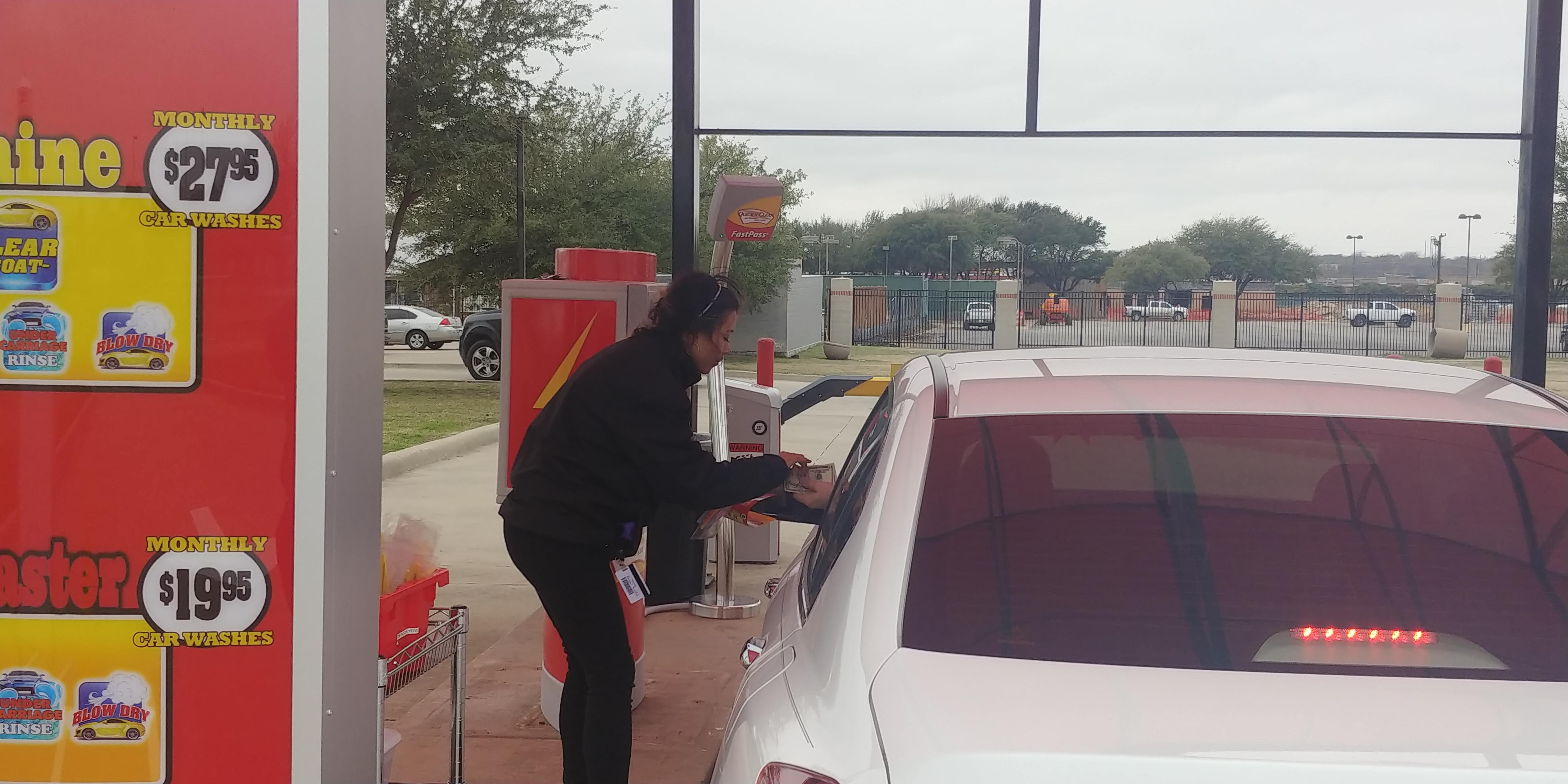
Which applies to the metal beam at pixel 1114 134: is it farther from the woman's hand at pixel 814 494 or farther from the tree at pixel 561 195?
the tree at pixel 561 195

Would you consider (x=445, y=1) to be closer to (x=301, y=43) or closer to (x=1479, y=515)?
(x=301, y=43)

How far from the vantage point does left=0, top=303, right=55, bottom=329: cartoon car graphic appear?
2711 millimetres

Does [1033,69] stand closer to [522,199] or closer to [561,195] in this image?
[522,199]

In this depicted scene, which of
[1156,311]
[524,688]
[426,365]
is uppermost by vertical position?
[1156,311]

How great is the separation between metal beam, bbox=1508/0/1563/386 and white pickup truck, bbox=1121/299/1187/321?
31.6 ft

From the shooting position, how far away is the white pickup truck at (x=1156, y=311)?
1642 cm

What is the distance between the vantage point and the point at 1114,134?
21.8ft

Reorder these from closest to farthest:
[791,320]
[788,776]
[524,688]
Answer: [788,776]
[524,688]
[791,320]

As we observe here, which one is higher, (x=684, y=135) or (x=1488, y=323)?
(x=684, y=135)

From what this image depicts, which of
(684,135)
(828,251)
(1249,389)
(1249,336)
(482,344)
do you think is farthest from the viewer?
(828,251)

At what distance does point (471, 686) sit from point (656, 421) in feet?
8.92

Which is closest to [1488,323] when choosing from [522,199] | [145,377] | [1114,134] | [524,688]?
[1114,134]

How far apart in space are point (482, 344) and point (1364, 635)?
22.3 metres

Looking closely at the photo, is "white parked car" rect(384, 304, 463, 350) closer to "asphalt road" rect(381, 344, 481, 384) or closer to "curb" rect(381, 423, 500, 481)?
"asphalt road" rect(381, 344, 481, 384)
